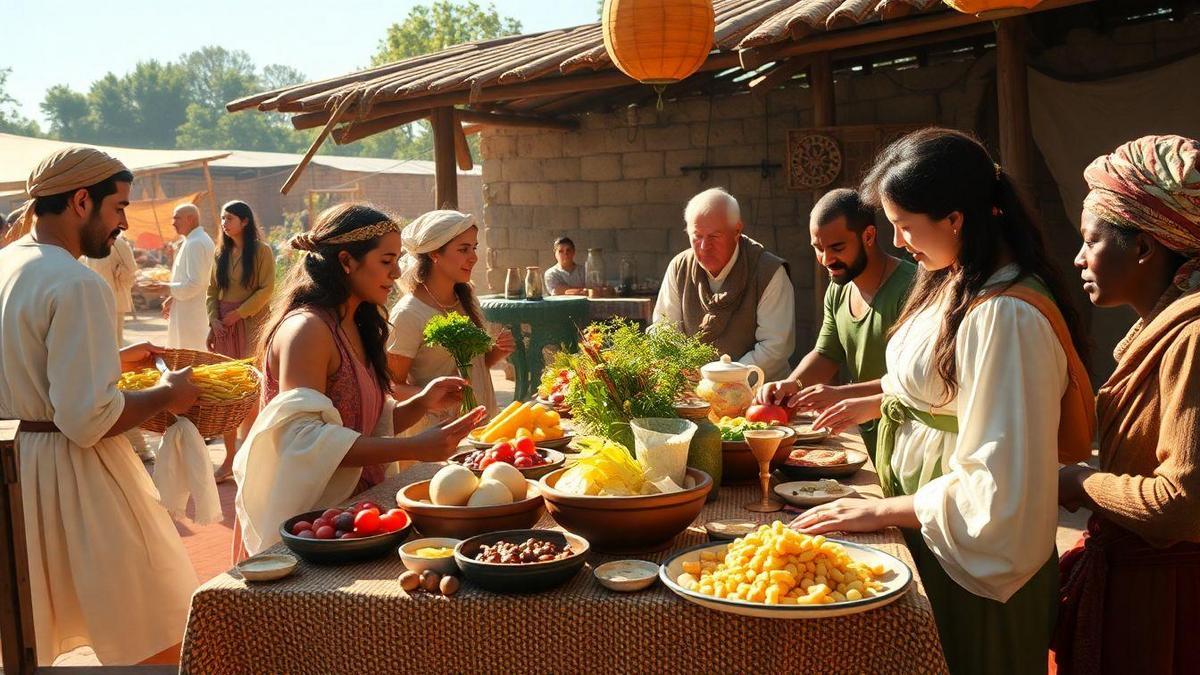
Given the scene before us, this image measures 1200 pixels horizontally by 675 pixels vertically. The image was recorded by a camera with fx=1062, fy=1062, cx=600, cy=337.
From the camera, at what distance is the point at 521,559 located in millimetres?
2289

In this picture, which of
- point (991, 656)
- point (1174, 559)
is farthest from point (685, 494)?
point (1174, 559)

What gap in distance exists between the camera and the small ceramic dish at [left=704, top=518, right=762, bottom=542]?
8.48 feet

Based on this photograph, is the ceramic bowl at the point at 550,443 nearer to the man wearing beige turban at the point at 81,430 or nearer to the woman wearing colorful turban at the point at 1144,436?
the man wearing beige turban at the point at 81,430

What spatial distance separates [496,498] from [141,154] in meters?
21.1

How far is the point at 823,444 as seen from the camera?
3.70m

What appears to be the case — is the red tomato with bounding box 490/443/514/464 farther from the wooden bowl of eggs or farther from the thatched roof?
the thatched roof

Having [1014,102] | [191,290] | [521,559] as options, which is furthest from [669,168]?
[521,559]

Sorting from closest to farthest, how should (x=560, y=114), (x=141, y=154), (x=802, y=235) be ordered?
(x=802, y=235)
(x=560, y=114)
(x=141, y=154)

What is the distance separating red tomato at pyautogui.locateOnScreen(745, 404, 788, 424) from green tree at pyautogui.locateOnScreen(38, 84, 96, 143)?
282 feet

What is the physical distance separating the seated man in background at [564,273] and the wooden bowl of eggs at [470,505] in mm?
7781

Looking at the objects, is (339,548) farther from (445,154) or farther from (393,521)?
(445,154)

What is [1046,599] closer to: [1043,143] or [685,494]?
[685,494]

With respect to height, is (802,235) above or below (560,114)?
below

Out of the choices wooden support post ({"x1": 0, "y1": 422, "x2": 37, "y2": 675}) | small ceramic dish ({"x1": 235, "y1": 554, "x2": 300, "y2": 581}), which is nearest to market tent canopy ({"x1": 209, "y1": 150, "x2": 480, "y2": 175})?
wooden support post ({"x1": 0, "y1": 422, "x2": 37, "y2": 675})
